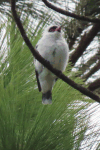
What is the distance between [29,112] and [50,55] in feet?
0.63

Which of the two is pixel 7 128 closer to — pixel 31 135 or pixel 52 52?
pixel 31 135

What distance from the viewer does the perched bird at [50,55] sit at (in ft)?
2.38

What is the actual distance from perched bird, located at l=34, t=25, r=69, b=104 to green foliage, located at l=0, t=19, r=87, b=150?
3 cm

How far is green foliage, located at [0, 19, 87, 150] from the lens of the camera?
0.60m

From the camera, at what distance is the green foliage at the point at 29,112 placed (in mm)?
603

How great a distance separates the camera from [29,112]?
0.65 metres

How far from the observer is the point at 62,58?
743 millimetres

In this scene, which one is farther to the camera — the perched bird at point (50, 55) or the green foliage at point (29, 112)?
the perched bird at point (50, 55)

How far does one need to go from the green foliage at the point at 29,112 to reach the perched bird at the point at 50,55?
3 centimetres

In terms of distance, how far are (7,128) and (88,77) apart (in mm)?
825

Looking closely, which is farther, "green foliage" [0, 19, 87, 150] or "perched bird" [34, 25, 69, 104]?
"perched bird" [34, 25, 69, 104]

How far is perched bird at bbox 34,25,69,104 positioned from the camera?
2.38ft

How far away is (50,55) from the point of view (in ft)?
2.38

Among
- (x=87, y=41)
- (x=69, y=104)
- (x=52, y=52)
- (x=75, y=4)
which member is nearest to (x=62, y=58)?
(x=52, y=52)
